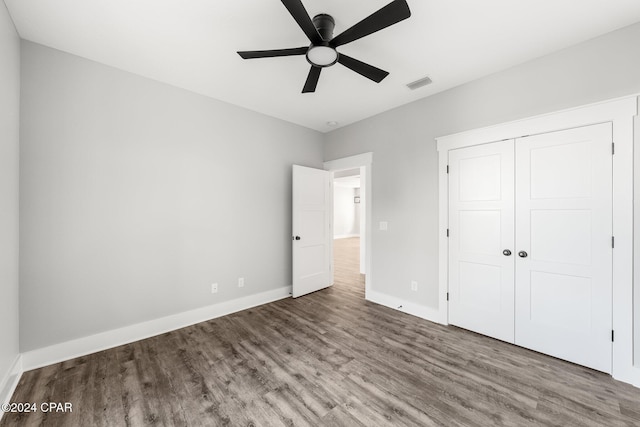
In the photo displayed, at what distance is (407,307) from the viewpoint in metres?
3.32

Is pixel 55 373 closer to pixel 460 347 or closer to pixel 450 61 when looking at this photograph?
pixel 460 347

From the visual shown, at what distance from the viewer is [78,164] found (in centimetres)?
234

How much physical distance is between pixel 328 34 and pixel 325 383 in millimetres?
2701

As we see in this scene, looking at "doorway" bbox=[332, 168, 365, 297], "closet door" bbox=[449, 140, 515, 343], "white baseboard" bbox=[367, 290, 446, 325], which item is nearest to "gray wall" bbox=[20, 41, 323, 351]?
"white baseboard" bbox=[367, 290, 446, 325]

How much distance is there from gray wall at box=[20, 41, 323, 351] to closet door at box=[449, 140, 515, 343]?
2.60 metres

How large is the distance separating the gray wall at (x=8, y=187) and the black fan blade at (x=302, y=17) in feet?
6.81

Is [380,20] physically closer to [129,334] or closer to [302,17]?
[302,17]

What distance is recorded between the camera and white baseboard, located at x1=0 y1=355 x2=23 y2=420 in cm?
173

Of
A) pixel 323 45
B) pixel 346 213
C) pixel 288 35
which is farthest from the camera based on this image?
pixel 346 213

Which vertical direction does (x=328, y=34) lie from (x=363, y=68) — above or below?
above

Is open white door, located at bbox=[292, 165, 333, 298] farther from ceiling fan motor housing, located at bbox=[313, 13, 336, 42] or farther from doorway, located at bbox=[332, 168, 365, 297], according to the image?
doorway, located at bbox=[332, 168, 365, 297]

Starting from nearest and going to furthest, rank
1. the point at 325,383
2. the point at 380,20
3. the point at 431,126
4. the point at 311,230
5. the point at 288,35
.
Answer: the point at 380,20 < the point at 325,383 < the point at 288,35 < the point at 431,126 < the point at 311,230

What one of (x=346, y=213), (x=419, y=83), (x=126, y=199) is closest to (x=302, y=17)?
(x=419, y=83)

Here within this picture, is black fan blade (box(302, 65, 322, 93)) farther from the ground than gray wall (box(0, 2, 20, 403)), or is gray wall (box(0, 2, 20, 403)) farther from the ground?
black fan blade (box(302, 65, 322, 93))
